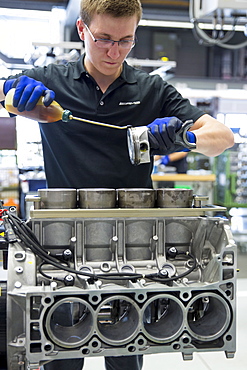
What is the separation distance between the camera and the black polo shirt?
170 centimetres

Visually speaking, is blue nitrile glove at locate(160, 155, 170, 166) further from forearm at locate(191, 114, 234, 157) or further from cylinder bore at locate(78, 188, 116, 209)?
cylinder bore at locate(78, 188, 116, 209)

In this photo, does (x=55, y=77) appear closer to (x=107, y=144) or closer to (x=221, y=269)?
(x=107, y=144)

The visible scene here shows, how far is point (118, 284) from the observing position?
47.8 inches

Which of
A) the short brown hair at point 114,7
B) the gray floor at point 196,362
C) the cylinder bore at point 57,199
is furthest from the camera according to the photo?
the gray floor at point 196,362

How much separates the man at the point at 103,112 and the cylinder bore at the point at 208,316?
1.75ft

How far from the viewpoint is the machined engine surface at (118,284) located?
1066 millimetres

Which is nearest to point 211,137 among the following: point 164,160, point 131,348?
point 131,348

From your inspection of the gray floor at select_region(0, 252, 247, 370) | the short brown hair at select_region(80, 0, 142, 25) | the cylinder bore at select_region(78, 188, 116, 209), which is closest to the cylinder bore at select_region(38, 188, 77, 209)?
the cylinder bore at select_region(78, 188, 116, 209)

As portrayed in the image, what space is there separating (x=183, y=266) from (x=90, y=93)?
81 centimetres

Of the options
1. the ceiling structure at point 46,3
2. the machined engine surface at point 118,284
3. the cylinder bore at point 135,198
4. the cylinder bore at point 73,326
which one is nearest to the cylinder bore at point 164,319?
the machined engine surface at point 118,284

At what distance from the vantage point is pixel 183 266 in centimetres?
130

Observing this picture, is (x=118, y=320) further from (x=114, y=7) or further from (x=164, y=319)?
(x=114, y=7)

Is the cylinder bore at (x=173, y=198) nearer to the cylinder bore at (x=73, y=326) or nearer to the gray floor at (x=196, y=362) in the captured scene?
the cylinder bore at (x=73, y=326)

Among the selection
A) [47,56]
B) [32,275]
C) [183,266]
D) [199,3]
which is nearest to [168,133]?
[183,266]
